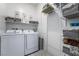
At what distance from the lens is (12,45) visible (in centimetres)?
147

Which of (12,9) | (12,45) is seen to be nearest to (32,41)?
(12,45)

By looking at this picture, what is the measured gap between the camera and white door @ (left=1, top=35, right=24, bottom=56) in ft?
4.69

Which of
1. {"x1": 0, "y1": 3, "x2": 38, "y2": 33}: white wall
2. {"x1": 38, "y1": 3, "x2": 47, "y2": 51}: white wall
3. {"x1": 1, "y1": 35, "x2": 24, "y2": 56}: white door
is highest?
{"x1": 0, "y1": 3, "x2": 38, "y2": 33}: white wall

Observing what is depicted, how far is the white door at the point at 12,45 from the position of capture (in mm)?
1431

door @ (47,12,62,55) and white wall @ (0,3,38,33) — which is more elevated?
white wall @ (0,3,38,33)

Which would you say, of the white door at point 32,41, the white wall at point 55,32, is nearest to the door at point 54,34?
the white wall at point 55,32

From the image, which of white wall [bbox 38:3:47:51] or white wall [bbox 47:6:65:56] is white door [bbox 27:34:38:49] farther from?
white wall [bbox 47:6:65:56]

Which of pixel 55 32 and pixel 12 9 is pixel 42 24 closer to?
pixel 55 32

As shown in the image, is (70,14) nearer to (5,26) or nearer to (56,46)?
(56,46)

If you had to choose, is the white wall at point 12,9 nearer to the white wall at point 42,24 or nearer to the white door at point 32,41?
the white wall at point 42,24

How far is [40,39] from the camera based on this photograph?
1520 millimetres

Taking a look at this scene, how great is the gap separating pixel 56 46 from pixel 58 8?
1.89ft

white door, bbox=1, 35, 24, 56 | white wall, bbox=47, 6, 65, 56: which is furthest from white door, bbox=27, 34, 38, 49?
white wall, bbox=47, 6, 65, 56

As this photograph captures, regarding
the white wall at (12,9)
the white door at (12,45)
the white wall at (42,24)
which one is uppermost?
the white wall at (12,9)
